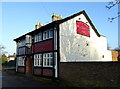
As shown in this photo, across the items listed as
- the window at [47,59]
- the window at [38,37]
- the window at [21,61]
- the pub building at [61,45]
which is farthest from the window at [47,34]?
the window at [21,61]

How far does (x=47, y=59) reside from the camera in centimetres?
1905

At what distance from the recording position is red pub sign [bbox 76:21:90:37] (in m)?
19.7

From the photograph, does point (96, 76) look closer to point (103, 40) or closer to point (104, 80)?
point (104, 80)

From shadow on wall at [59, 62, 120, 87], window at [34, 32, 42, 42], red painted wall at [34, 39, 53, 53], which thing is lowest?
shadow on wall at [59, 62, 120, 87]

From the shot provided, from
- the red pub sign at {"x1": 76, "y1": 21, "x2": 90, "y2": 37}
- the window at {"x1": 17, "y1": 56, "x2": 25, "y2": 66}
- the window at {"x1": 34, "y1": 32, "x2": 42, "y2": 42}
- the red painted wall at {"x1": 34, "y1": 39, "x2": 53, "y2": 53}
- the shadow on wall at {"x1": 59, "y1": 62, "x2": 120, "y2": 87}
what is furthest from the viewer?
the window at {"x1": 17, "y1": 56, "x2": 25, "y2": 66}

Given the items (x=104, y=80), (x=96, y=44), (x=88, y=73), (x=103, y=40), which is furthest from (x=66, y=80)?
(x=103, y=40)

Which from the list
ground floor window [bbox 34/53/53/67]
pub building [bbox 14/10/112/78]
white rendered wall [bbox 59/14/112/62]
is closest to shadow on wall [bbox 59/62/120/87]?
pub building [bbox 14/10/112/78]

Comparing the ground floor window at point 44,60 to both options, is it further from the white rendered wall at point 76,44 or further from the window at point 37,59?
the white rendered wall at point 76,44

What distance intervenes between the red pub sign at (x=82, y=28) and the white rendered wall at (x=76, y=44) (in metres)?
0.41

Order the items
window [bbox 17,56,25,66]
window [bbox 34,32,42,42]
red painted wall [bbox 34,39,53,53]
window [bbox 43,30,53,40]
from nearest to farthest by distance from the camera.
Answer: red painted wall [bbox 34,39,53,53] < window [bbox 43,30,53,40] < window [bbox 34,32,42,42] < window [bbox 17,56,25,66]

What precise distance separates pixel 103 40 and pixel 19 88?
1638 cm

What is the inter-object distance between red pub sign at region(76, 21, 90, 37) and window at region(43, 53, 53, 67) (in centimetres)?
457

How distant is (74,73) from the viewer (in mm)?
14680

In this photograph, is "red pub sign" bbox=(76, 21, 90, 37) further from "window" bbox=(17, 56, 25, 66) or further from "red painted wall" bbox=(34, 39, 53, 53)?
"window" bbox=(17, 56, 25, 66)
